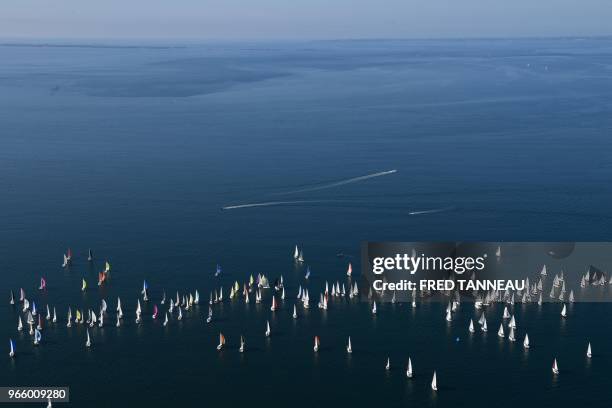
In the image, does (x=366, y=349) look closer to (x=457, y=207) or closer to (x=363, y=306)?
(x=363, y=306)

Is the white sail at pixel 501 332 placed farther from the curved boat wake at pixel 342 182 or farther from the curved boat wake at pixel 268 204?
the curved boat wake at pixel 342 182

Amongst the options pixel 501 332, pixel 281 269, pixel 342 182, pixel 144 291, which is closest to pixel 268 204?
pixel 342 182

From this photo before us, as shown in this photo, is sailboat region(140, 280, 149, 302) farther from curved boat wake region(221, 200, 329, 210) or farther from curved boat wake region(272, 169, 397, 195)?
curved boat wake region(272, 169, 397, 195)

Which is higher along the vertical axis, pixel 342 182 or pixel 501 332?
pixel 342 182

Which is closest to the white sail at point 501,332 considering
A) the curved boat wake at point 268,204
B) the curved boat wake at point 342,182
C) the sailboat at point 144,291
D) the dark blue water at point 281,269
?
the dark blue water at point 281,269

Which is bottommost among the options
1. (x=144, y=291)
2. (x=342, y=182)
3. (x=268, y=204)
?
(x=144, y=291)

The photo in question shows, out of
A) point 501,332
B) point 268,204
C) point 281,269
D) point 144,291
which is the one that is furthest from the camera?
point 268,204

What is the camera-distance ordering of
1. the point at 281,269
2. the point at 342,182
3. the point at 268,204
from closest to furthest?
the point at 281,269 → the point at 268,204 → the point at 342,182

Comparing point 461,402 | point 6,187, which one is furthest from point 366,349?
point 6,187

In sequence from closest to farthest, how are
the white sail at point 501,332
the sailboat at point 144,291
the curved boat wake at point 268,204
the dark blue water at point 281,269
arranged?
the dark blue water at point 281,269
the white sail at point 501,332
the sailboat at point 144,291
the curved boat wake at point 268,204

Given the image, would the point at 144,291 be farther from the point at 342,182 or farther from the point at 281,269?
the point at 342,182

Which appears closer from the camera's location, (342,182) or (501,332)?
(501,332)
